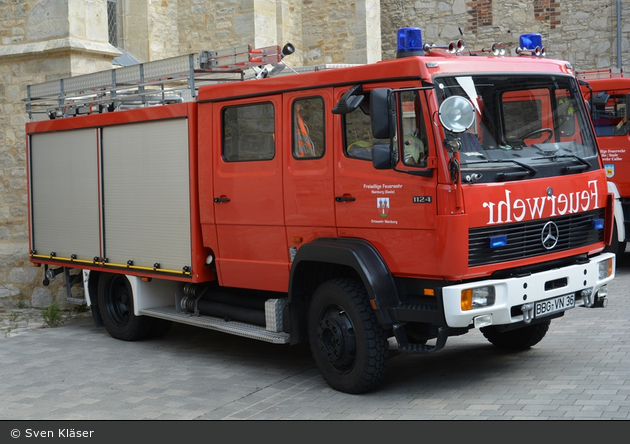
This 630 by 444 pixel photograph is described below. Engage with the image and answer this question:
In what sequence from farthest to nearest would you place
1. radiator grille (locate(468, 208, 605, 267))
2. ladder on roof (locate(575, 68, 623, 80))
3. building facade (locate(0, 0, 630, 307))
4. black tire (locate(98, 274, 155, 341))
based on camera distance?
ladder on roof (locate(575, 68, 623, 80)) → building facade (locate(0, 0, 630, 307)) → black tire (locate(98, 274, 155, 341)) → radiator grille (locate(468, 208, 605, 267))

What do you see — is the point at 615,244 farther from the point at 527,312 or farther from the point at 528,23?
the point at 528,23

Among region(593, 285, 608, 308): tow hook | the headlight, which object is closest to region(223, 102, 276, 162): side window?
the headlight

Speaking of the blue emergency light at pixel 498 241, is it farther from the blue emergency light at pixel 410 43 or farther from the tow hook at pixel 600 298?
the blue emergency light at pixel 410 43

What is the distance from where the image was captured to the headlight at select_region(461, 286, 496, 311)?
5621 mm

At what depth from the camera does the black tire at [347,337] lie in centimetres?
605

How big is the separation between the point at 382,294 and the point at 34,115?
6.91m

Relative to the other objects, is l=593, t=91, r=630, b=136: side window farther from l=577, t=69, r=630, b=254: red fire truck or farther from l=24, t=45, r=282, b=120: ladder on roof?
l=24, t=45, r=282, b=120: ladder on roof

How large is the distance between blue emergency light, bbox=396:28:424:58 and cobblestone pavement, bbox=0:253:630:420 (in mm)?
2509

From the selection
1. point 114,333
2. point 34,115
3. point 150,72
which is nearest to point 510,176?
point 150,72

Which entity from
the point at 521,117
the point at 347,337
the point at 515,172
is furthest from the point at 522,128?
the point at 347,337

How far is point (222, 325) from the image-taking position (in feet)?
24.2

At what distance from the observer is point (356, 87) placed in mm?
6062

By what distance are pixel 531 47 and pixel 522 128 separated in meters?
1.25

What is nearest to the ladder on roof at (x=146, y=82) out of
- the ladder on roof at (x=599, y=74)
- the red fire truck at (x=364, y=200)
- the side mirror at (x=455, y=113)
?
the red fire truck at (x=364, y=200)
